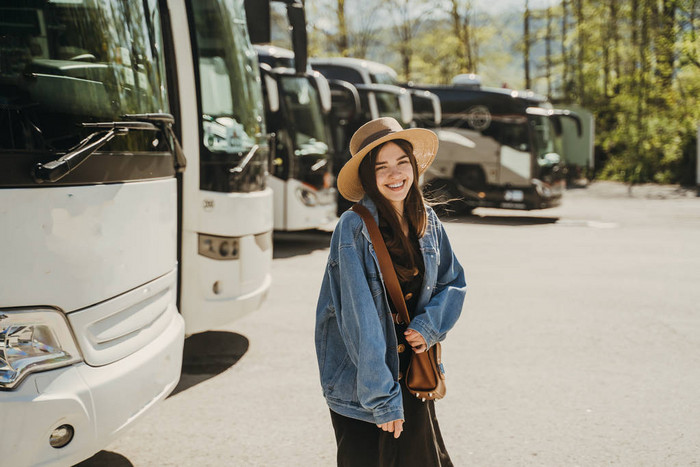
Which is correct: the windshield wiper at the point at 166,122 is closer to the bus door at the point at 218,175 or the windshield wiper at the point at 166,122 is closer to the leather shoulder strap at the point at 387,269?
the bus door at the point at 218,175

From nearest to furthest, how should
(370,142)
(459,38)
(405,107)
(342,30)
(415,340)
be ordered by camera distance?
(415,340), (370,142), (405,107), (342,30), (459,38)

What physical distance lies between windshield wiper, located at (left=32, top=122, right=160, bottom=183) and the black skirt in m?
1.38

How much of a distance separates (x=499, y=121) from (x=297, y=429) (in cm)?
1365

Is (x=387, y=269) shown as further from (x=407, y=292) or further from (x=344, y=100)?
(x=344, y=100)

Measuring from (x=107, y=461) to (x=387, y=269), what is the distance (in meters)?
2.19

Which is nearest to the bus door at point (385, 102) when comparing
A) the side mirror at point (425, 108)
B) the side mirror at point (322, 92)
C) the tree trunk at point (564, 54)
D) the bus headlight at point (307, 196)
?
the side mirror at point (425, 108)

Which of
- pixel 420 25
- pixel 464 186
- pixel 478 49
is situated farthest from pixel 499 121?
pixel 478 49

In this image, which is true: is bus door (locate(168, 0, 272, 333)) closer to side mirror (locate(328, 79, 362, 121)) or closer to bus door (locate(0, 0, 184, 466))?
bus door (locate(0, 0, 184, 466))

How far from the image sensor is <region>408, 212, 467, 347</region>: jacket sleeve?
8.53 feet

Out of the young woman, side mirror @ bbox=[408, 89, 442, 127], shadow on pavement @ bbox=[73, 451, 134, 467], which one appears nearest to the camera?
the young woman

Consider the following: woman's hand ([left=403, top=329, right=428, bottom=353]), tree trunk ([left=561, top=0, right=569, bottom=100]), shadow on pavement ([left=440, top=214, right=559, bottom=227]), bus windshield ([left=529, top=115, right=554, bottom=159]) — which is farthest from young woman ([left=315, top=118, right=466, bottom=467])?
tree trunk ([left=561, top=0, right=569, bottom=100])

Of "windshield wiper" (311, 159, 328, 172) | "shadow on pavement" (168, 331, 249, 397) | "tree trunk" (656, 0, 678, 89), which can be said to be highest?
"tree trunk" (656, 0, 678, 89)

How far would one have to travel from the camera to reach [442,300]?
2682mm

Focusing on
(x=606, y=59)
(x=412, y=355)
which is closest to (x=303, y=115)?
(x=412, y=355)
